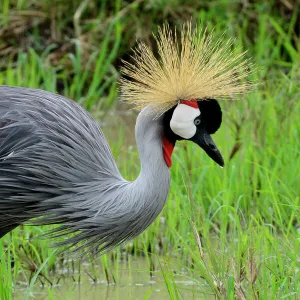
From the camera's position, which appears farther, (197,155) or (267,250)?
(197,155)

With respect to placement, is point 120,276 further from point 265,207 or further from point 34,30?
point 34,30

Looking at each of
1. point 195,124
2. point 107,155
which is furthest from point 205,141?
point 107,155

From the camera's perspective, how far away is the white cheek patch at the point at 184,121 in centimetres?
279

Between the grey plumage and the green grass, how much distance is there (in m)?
0.14

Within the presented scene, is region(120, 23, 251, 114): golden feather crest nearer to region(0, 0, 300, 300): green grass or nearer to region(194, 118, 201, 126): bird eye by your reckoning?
region(194, 118, 201, 126): bird eye

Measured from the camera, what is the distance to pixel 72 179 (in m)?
2.88

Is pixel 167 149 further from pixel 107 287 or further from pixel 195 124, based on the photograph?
pixel 107 287

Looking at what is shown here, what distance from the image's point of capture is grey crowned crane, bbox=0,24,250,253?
2814 mm

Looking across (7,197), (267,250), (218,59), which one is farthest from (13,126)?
(267,250)

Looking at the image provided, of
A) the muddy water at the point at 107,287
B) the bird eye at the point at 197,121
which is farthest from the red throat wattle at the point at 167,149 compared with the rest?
the muddy water at the point at 107,287

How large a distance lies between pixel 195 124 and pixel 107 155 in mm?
337

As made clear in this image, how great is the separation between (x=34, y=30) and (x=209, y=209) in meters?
2.83

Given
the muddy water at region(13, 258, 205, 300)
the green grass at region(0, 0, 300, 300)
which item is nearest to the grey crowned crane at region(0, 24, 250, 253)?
the green grass at region(0, 0, 300, 300)

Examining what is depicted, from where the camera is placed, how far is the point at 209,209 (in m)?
3.54
